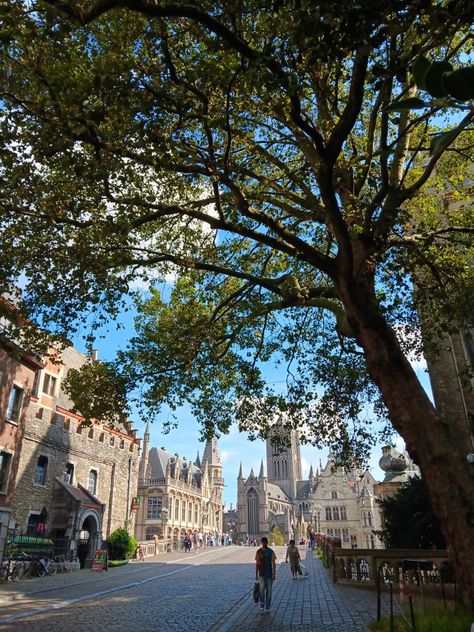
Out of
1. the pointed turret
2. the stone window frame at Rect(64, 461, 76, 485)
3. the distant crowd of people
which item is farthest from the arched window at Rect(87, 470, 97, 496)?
the pointed turret

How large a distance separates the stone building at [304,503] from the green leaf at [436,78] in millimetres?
63522

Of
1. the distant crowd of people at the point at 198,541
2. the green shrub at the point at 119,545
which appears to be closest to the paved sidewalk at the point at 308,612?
the green shrub at the point at 119,545

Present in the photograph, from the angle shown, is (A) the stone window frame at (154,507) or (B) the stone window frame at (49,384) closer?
(B) the stone window frame at (49,384)

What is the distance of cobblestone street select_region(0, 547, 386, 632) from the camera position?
34.3 feet

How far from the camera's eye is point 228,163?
9.78 metres

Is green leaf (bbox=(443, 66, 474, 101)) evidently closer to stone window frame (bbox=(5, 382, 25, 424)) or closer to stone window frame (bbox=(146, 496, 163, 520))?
stone window frame (bbox=(5, 382, 25, 424))

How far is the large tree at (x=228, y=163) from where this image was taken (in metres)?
6.45

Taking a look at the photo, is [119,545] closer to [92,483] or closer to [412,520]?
[92,483]

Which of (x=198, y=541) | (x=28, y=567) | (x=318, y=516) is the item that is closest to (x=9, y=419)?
(x=28, y=567)

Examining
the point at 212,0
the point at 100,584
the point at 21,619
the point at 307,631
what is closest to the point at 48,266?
the point at 212,0

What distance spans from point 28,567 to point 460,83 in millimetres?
26562

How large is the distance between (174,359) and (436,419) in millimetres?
7808

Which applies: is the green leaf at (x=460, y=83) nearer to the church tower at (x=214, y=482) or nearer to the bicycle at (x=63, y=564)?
the bicycle at (x=63, y=564)

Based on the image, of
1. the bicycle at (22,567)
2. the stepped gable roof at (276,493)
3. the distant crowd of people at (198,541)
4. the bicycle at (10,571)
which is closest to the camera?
the bicycle at (10,571)
